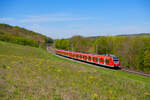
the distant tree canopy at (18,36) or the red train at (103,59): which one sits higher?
the distant tree canopy at (18,36)

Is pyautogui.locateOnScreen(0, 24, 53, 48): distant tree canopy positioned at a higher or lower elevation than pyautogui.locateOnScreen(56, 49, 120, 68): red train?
higher

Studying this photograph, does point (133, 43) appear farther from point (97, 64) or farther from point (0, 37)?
point (0, 37)

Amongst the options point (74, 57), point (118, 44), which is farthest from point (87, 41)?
point (118, 44)

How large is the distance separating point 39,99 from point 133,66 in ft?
107

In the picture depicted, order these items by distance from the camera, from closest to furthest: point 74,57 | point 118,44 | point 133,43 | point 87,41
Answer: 1. point 133,43
2. point 118,44
3. point 74,57
4. point 87,41

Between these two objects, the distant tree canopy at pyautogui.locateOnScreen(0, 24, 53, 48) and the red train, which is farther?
the distant tree canopy at pyautogui.locateOnScreen(0, 24, 53, 48)

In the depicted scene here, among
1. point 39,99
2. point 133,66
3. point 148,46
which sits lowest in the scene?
point 133,66

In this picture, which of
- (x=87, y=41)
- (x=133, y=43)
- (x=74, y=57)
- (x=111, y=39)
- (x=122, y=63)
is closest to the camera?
(x=133, y=43)

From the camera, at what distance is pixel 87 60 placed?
4122 centimetres

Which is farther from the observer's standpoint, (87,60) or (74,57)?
(74,57)

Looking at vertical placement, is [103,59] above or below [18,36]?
below

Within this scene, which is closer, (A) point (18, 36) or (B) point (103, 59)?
(B) point (103, 59)

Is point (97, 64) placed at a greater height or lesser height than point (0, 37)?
lesser

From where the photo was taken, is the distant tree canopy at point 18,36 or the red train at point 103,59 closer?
the red train at point 103,59
